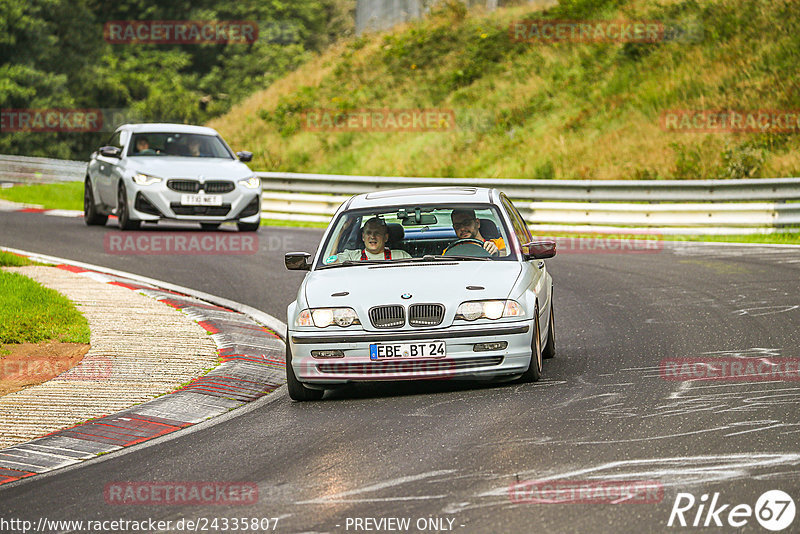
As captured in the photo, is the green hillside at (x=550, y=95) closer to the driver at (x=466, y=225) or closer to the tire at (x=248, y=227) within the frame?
the tire at (x=248, y=227)

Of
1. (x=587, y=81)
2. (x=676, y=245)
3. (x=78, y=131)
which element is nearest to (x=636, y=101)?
(x=587, y=81)

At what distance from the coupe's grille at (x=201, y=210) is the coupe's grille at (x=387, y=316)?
11.5 metres

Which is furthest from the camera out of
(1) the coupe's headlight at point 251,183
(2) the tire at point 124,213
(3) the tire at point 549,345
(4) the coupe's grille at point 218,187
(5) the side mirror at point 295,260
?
(1) the coupe's headlight at point 251,183

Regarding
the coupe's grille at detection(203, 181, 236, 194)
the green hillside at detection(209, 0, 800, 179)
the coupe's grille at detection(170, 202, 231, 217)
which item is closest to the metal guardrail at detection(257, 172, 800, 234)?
the green hillside at detection(209, 0, 800, 179)

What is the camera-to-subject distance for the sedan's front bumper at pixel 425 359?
27.2 feet

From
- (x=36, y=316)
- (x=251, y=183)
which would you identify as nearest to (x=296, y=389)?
(x=36, y=316)

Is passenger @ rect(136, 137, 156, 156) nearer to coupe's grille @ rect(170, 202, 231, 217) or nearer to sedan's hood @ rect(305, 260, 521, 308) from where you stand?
coupe's grille @ rect(170, 202, 231, 217)

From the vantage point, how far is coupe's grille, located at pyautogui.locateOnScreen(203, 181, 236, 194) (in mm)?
19484

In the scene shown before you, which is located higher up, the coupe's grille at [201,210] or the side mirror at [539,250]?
the side mirror at [539,250]

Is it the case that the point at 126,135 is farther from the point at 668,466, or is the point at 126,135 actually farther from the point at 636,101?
the point at 668,466

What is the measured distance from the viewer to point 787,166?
2242 cm

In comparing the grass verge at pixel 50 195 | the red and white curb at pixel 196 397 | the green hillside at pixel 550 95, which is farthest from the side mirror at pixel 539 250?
the grass verge at pixel 50 195

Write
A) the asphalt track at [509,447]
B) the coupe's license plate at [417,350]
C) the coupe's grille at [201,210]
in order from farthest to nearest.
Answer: the coupe's grille at [201,210]
the coupe's license plate at [417,350]
the asphalt track at [509,447]

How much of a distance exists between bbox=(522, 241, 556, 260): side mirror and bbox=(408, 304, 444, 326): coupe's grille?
118cm
